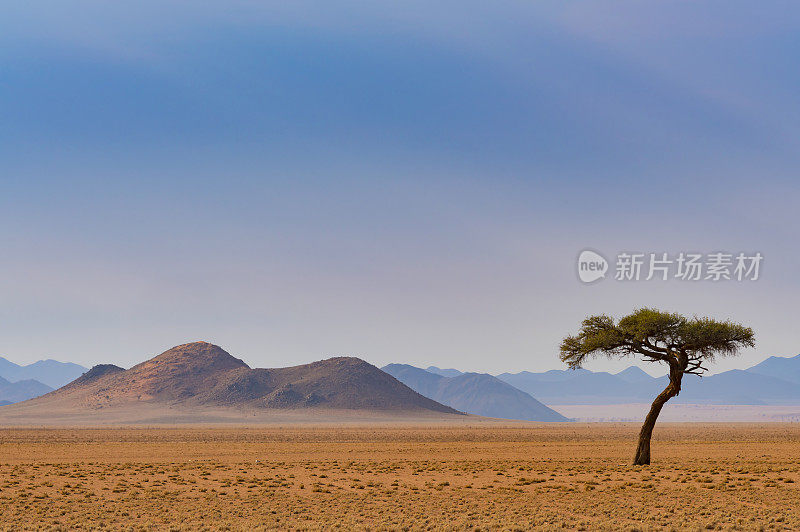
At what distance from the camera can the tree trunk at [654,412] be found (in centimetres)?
4100

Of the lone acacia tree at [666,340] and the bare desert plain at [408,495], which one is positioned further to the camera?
the lone acacia tree at [666,340]

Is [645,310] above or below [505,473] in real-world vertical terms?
above

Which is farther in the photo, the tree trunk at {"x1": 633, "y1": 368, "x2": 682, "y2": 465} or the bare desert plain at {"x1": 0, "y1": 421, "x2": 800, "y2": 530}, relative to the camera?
the tree trunk at {"x1": 633, "y1": 368, "x2": 682, "y2": 465}

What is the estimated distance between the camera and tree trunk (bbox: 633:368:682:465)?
41.0m

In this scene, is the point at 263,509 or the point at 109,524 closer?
the point at 109,524

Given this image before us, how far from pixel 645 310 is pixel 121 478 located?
30361 millimetres

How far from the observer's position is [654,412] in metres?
41.9

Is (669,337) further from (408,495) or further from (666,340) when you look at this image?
(408,495)

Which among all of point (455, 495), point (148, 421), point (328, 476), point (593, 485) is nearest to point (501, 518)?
point (455, 495)

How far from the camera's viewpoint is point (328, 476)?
39.2 metres

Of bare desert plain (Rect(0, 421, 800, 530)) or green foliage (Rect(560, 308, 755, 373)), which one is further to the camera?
green foliage (Rect(560, 308, 755, 373))

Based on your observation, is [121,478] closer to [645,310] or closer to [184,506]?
[184,506]

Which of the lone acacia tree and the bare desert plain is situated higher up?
the lone acacia tree

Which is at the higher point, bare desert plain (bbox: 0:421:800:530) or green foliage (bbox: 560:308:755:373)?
green foliage (bbox: 560:308:755:373)
